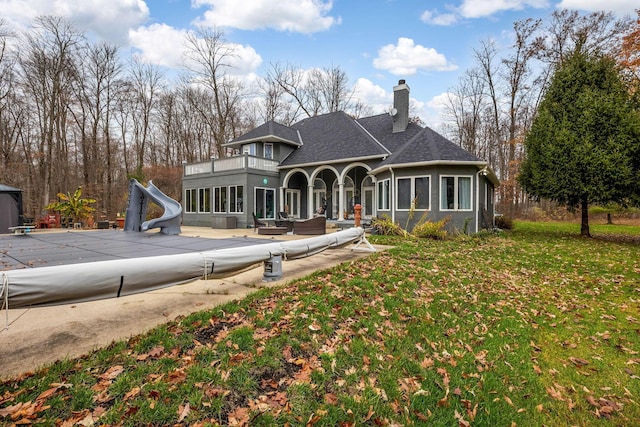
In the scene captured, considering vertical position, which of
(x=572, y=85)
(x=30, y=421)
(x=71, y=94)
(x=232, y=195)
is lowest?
(x=30, y=421)

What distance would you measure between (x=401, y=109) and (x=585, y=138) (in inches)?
354

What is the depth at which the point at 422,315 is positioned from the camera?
14.0 feet

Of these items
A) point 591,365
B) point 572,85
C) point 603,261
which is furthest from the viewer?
point 572,85

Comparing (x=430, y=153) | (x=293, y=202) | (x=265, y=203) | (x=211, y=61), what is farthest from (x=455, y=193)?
(x=211, y=61)

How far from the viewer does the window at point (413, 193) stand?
13.3m

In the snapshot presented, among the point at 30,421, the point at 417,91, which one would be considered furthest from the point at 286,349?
the point at 417,91

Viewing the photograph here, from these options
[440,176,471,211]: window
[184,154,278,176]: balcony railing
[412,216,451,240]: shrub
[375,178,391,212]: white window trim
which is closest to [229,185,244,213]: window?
[184,154,278,176]: balcony railing

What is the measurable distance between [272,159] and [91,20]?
50.2 feet

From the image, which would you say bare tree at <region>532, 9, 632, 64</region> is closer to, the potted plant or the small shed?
the potted plant

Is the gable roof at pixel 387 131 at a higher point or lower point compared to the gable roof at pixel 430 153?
higher

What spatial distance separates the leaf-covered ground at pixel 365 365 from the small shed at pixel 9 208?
17394 mm

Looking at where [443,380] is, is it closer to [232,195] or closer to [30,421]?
[30,421]

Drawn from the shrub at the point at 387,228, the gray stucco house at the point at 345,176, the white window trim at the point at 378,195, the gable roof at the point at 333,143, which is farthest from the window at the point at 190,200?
the shrub at the point at 387,228

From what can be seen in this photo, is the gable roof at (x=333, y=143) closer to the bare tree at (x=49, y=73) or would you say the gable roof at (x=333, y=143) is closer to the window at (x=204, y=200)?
the window at (x=204, y=200)
